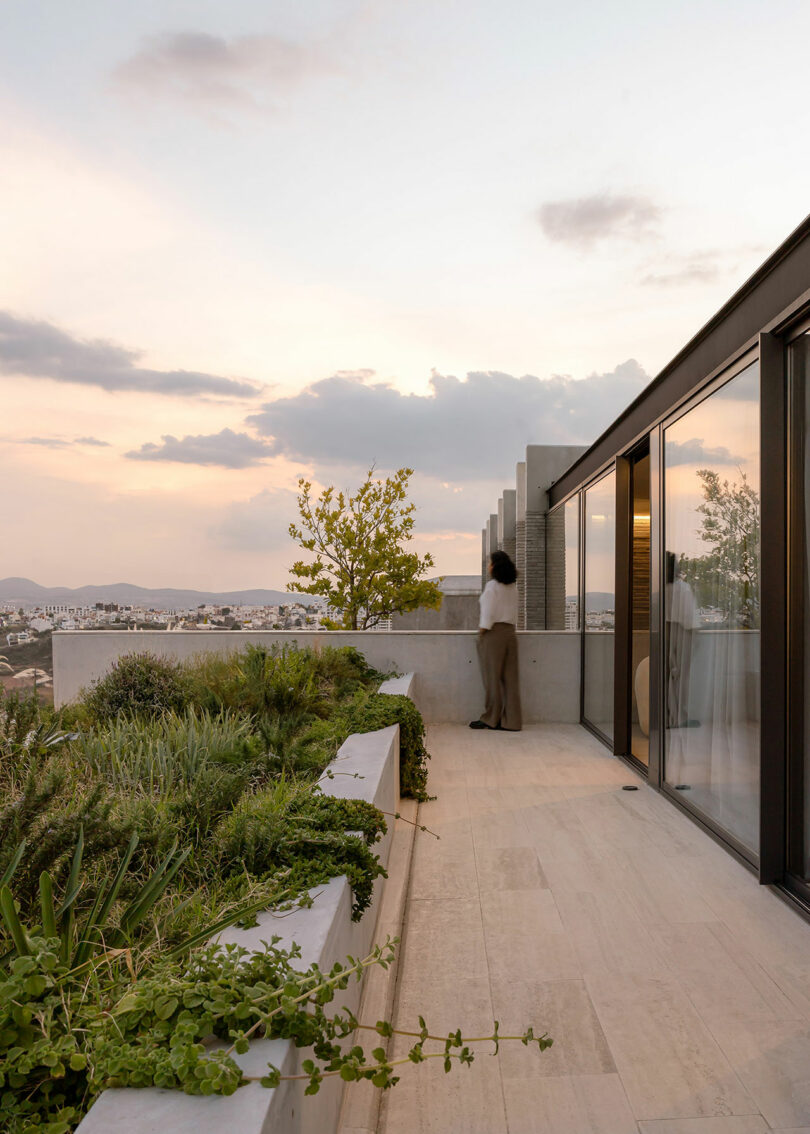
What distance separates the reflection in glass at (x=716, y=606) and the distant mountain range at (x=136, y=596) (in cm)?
541

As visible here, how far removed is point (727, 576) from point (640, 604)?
195 centimetres

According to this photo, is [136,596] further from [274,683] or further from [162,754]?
[162,754]

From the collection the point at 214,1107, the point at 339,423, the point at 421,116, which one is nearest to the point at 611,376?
the point at 339,423

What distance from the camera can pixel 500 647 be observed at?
715 centimetres

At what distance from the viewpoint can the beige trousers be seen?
7148 mm

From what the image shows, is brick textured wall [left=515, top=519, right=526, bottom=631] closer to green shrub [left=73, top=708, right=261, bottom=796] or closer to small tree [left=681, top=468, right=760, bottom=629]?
small tree [left=681, top=468, right=760, bottom=629]

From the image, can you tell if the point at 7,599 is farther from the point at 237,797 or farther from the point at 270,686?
the point at 237,797

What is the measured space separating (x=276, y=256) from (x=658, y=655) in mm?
5614

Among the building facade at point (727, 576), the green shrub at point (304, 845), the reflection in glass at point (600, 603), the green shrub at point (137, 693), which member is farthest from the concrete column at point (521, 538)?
the green shrub at point (304, 845)

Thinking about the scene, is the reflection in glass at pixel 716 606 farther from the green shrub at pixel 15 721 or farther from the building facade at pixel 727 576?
the green shrub at pixel 15 721

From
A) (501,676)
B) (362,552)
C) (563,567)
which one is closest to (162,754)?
(501,676)

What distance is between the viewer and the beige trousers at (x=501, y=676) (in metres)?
7.15

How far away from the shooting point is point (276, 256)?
24.6 ft

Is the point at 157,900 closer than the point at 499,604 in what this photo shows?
Yes
